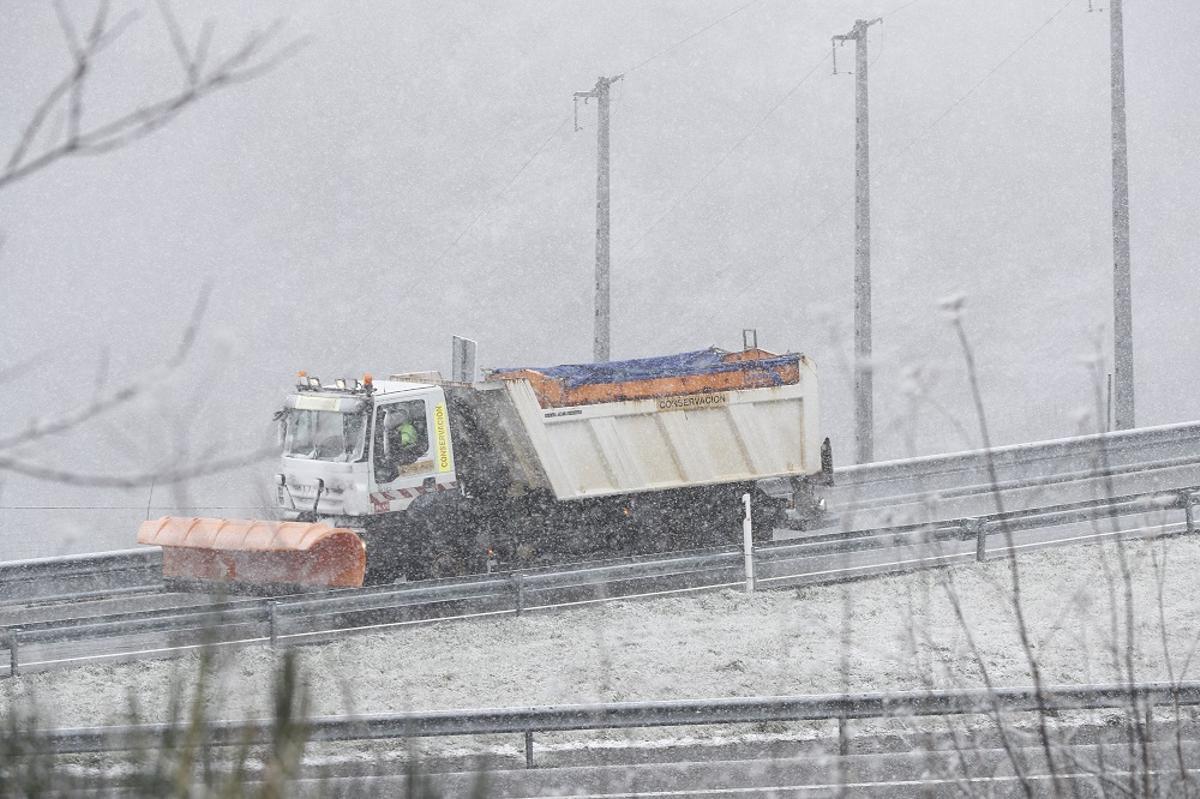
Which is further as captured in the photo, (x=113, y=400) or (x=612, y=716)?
(x=612, y=716)

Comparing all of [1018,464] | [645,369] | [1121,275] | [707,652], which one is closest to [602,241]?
[645,369]

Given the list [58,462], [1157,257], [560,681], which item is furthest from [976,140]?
[560,681]

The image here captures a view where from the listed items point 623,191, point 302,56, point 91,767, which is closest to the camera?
point 91,767

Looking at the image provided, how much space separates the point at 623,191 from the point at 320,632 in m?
45.2

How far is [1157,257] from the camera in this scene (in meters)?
47.8

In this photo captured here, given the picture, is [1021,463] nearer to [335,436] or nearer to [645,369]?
[645,369]

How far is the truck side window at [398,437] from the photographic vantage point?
15727 mm

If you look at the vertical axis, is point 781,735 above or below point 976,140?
below

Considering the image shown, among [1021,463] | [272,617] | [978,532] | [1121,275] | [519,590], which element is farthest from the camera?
[1121,275]

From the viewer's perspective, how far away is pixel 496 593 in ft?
46.4

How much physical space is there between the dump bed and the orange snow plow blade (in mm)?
→ 2823

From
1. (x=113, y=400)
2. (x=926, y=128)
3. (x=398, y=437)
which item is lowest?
(x=113, y=400)

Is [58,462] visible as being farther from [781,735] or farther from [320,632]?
[781,735]

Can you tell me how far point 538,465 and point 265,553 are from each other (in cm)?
371
